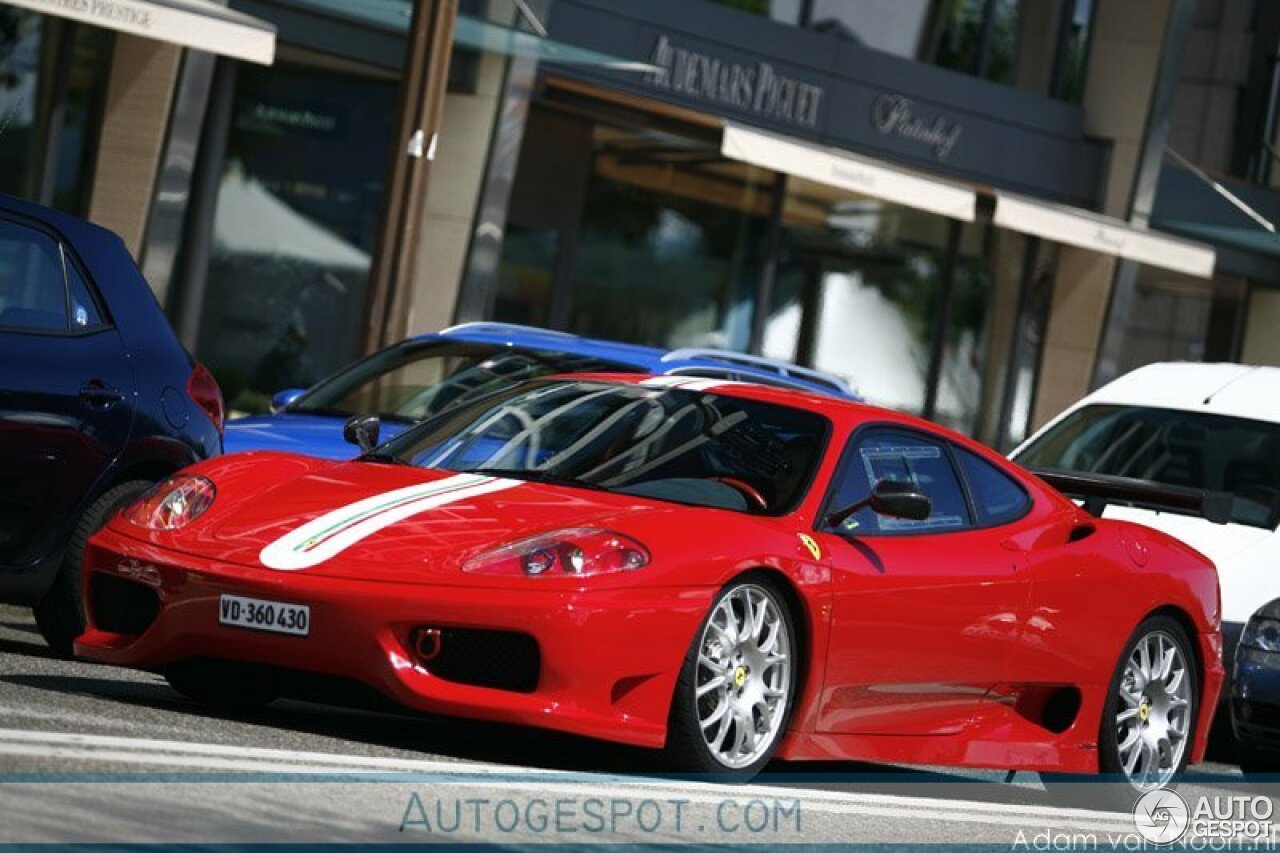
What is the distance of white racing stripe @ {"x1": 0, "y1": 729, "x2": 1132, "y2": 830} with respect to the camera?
6391 mm

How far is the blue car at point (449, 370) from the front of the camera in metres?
12.8

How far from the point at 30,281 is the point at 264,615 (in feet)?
7.39

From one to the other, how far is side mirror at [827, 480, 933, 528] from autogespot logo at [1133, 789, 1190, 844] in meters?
1.20

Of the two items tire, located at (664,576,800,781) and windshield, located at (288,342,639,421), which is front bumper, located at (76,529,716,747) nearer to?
tire, located at (664,576,800,781)

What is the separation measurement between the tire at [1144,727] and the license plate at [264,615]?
307 centimetres

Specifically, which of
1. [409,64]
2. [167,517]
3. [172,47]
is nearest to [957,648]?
[167,517]

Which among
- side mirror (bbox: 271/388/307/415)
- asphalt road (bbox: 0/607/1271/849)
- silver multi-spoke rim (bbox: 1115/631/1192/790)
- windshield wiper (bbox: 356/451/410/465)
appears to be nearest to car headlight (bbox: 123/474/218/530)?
asphalt road (bbox: 0/607/1271/849)

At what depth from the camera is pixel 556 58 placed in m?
21.6

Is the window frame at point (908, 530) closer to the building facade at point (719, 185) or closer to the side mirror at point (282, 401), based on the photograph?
the side mirror at point (282, 401)

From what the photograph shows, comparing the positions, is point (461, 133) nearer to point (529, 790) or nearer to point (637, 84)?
point (637, 84)

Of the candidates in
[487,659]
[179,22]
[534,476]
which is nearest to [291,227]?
[179,22]

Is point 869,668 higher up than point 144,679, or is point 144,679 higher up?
point 869,668

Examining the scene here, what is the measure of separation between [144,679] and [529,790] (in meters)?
2.61

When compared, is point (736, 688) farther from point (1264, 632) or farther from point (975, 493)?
point (1264, 632)
